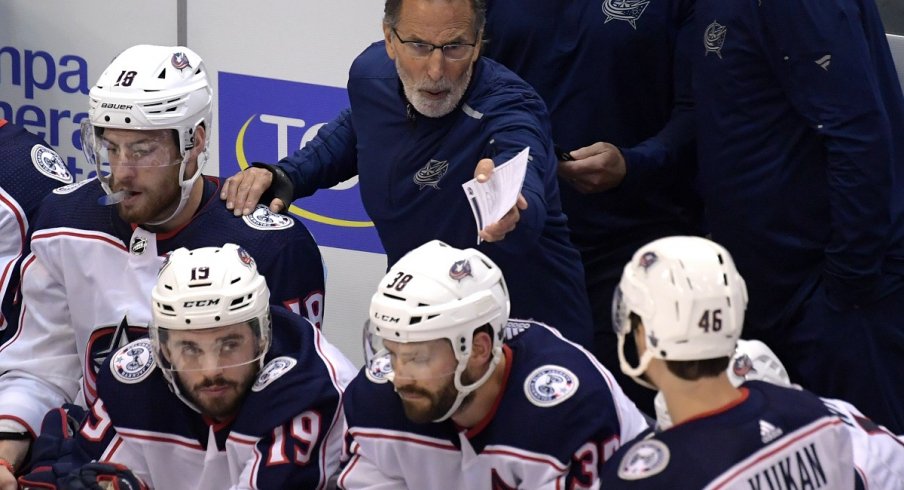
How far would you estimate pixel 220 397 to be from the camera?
3189 mm

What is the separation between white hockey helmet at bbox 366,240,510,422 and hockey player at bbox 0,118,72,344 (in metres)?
1.35

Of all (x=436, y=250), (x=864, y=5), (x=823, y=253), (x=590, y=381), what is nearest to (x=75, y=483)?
(x=436, y=250)

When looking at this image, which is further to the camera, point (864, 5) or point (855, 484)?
point (864, 5)

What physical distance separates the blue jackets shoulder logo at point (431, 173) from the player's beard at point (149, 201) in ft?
1.98

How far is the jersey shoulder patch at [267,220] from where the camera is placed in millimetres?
3645

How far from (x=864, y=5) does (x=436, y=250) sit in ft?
4.10

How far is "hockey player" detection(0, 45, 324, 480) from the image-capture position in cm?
355

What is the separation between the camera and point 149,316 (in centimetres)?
361

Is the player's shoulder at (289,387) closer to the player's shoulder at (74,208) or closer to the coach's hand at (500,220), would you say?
the coach's hand at (500,220)

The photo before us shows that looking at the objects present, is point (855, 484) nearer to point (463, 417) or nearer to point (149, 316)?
point (463, 417)

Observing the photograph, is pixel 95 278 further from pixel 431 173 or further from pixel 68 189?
pixel 431 173

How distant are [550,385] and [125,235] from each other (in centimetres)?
126

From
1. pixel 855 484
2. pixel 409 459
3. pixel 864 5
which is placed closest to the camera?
pixel 855 484

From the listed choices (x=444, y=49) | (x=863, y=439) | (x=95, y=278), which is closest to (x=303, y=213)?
(x=95, y=278)
